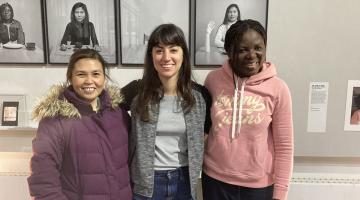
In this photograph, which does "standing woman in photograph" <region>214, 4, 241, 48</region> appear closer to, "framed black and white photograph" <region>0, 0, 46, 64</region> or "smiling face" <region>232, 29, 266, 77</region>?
Answer: "smiling face" <region>232, 29, 266, 77</region>

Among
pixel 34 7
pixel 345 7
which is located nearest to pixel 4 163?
pixel 34 7

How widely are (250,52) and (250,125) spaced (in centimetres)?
29

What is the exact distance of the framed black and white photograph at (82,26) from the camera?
1.81 m

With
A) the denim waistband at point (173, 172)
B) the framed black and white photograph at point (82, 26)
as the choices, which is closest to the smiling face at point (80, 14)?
the framed black and white photograph at point (82, 26)

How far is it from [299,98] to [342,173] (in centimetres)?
51

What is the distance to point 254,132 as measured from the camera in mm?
1312

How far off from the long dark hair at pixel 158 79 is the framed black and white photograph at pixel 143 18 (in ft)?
A: 1.68

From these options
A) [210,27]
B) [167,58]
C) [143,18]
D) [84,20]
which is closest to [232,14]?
[210,27]

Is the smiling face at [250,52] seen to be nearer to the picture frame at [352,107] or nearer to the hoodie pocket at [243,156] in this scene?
the hoodie pocket at [243,156]

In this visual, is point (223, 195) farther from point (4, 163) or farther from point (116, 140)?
point (4, 163)

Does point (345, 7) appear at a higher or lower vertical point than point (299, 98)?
higher

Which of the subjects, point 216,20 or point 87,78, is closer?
point 87,78

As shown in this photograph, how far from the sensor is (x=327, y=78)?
178 centimetres

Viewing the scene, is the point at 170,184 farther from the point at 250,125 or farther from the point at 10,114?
the point at 10,114
